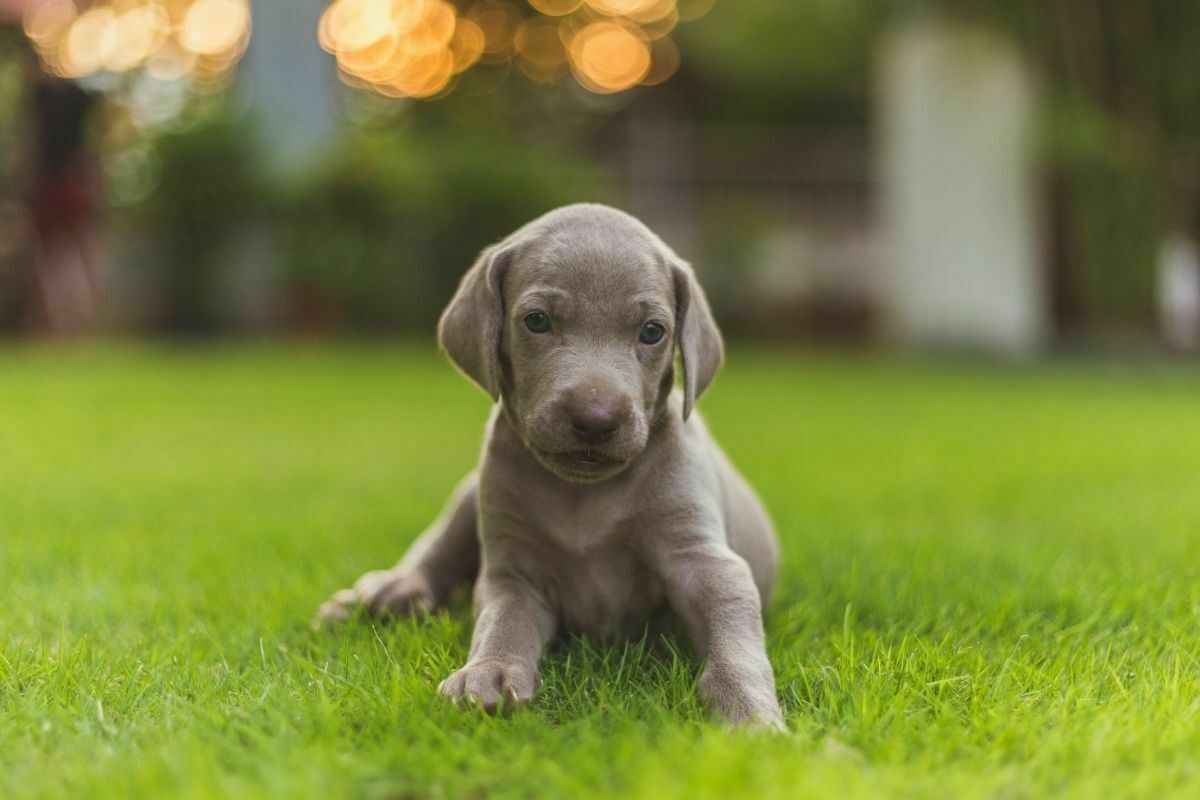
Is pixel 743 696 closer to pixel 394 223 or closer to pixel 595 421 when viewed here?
pixel 595 421

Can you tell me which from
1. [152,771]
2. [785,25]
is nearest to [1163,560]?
[152,771]

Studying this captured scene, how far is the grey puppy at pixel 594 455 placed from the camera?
277 centimetres

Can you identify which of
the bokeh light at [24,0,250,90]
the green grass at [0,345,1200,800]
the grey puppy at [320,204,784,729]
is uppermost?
the bokeh light at [24,0,250,90]

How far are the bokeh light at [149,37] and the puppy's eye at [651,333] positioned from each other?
1502 cm

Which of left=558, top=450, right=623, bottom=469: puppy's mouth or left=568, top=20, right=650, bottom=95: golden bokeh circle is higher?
left=568, top=20, right=650, bottom=95: golden bokeh circle

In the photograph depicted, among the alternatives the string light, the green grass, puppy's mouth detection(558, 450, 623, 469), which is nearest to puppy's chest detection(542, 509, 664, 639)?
the green grass

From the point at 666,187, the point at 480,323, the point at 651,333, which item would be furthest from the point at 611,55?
the point at 651,333

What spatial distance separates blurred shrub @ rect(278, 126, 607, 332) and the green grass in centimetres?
854

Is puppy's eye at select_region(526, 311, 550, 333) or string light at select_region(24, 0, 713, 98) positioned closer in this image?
puppy's eye at select_region(526, 311, 550, 333)

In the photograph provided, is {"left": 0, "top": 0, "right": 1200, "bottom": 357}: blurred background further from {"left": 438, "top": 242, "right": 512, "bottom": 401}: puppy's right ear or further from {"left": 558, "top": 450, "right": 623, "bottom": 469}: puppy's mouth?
{"left": 558, "top": 450, "right": 623, "bottom": 469}: puppy's mouth

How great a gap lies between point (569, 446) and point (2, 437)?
5579 millimetres

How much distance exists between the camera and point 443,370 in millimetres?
12508

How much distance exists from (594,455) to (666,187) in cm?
1637

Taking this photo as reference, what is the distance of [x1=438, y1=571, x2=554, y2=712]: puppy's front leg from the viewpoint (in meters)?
2.53
